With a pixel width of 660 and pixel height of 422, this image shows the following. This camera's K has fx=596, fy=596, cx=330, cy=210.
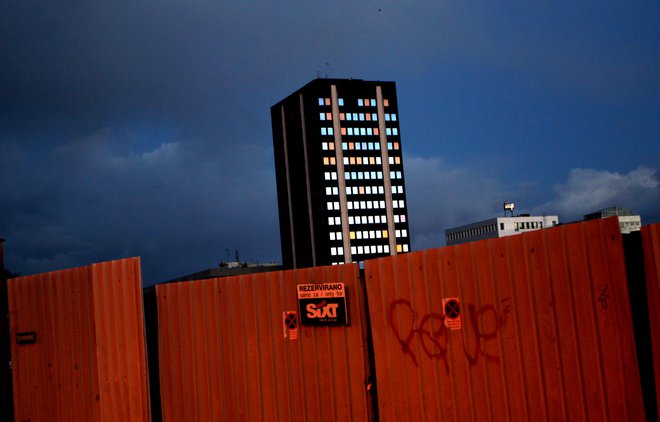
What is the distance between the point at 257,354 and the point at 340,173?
137 m

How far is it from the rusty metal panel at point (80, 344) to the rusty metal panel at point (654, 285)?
600cm

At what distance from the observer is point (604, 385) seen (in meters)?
4.80

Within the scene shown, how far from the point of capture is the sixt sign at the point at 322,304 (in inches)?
248

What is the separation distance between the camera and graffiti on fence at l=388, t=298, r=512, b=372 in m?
5.35

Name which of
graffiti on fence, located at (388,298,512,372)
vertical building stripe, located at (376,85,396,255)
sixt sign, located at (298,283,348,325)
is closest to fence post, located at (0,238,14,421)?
sixt sign, located at (298,283,348,325)

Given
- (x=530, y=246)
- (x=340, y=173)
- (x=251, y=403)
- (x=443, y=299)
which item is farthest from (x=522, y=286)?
(x=340, y=173)

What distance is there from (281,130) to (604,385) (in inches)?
5858

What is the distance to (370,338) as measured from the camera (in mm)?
6230

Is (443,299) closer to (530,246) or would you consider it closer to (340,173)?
(530,246)

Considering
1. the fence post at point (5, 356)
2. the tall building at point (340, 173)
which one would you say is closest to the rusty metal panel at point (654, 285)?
the fence post at point (5, 356)

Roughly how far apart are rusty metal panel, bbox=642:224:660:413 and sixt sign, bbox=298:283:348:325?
2868 mm

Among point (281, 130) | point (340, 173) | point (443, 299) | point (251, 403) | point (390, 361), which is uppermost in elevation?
point (281, 130)

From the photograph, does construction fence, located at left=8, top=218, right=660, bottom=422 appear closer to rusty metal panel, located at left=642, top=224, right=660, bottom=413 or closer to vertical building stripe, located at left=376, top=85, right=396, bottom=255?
rusty metal panel, located at left=642, top=224, right=660, bottom=413

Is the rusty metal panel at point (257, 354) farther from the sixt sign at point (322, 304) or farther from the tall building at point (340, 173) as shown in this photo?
the tall building at point (340, 173)
